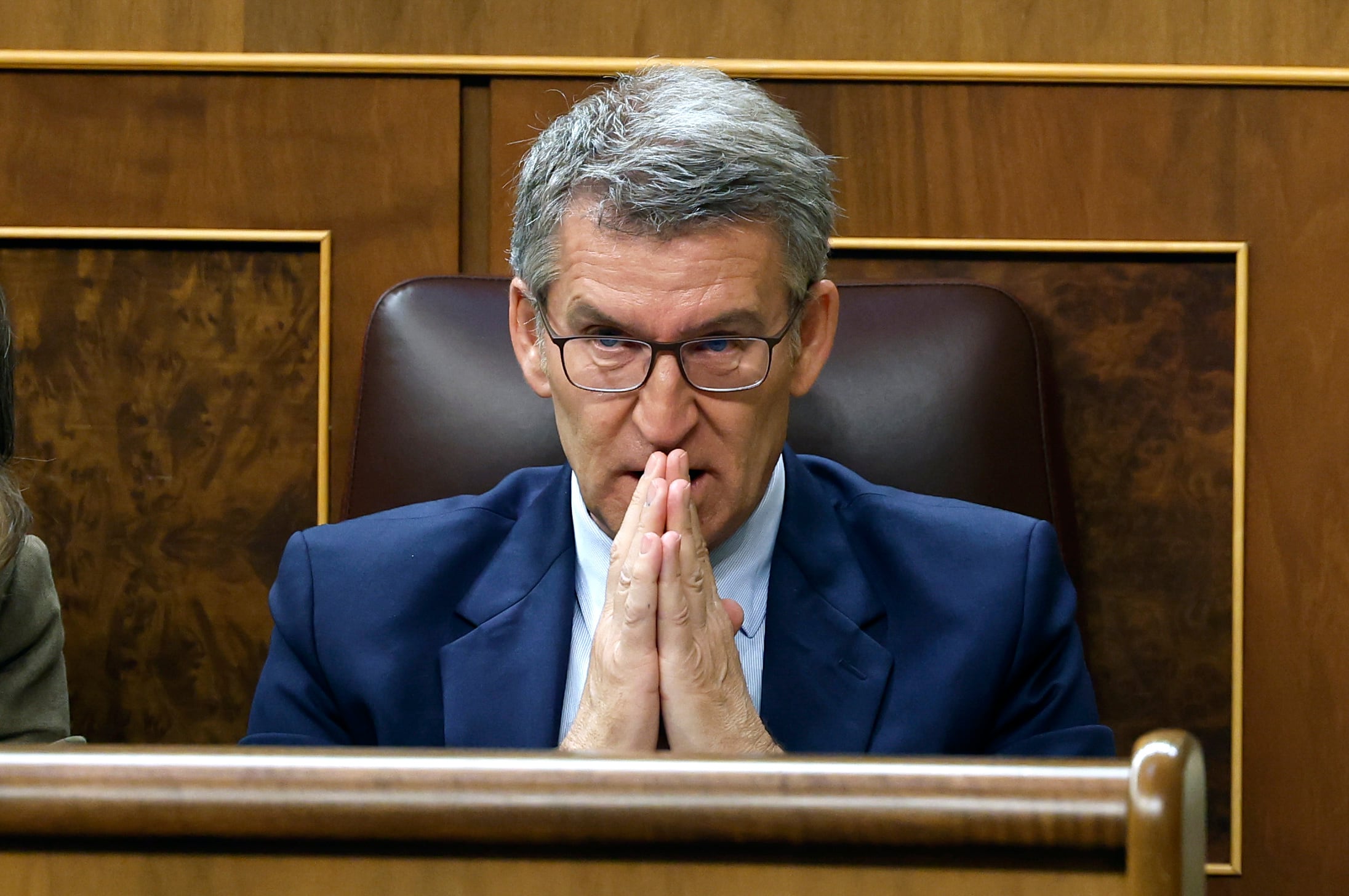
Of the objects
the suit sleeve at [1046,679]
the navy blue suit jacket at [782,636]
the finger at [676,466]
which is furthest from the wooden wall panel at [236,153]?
the suit sleeve at [1046,679]

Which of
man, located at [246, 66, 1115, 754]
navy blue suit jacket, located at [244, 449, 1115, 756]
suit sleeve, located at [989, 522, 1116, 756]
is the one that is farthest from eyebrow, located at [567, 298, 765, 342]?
suit sleeve, located at [989, 522, 1116, 756]

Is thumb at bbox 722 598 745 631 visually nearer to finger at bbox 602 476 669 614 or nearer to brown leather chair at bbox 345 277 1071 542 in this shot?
finger at bbox 602 476 669 614

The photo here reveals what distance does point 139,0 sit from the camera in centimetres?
167

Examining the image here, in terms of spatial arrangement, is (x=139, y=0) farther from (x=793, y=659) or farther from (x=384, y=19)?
(x=793, y=659)

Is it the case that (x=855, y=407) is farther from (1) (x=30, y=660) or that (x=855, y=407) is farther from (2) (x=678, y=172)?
(1) (x=30, y=660)

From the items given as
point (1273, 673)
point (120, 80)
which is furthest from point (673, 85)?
point (1273, 673)

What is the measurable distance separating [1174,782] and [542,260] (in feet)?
2.75

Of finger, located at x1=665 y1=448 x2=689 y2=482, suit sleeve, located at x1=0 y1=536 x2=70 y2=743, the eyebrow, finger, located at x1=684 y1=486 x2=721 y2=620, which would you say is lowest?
suit sleeve, located at x1=0 y1=536 x2=70 y2=743

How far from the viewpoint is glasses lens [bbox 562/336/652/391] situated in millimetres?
1196

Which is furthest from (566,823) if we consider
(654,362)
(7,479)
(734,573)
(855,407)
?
(7,479)

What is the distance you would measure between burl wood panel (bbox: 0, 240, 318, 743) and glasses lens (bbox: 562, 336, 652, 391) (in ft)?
2.06

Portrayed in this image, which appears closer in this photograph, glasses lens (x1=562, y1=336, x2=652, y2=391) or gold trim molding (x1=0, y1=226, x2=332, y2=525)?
glasses lens (x1=562, y1=336, x2=652, y2=391)

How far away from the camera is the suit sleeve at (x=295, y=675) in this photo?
125 cm

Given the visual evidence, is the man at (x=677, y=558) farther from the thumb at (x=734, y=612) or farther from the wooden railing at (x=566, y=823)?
the wooden railing at (x=566, y=823)
